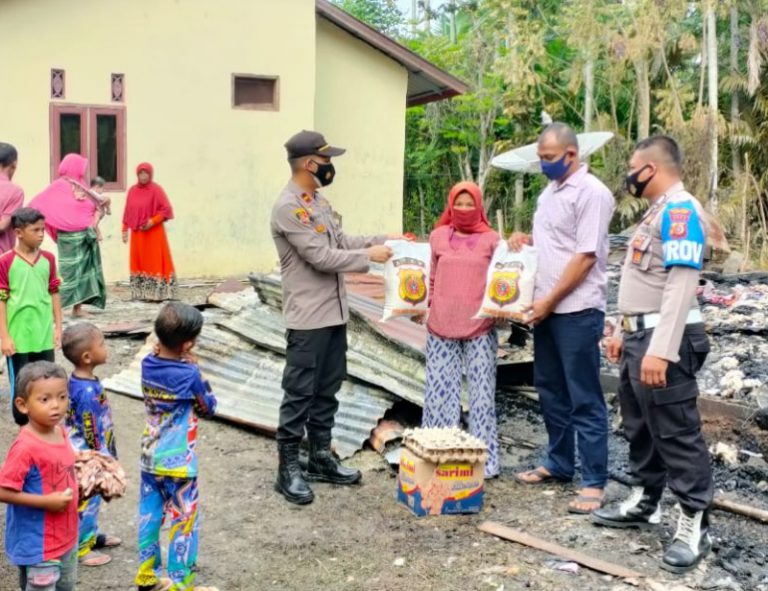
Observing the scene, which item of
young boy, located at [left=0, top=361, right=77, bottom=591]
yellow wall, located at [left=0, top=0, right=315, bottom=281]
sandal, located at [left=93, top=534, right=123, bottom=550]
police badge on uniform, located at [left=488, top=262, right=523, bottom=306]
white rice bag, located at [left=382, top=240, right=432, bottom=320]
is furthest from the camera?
yellow wall, located at [left=0, top=0, right=315, bottom=281]

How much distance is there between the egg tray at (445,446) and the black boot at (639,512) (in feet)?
2.53

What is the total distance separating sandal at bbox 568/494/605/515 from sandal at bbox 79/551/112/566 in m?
2.49

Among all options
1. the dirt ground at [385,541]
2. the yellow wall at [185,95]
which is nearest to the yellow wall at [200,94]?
the yellow wall at [185,95]

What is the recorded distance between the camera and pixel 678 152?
4.72 metres

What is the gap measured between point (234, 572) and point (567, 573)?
5.27ft

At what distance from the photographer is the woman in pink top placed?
19.5 feet

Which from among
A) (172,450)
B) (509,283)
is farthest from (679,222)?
(172,450)

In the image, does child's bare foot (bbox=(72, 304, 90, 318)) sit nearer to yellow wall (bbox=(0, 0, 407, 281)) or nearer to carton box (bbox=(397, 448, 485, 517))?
yellow wall (bbox=(0, 0, 407, 281))

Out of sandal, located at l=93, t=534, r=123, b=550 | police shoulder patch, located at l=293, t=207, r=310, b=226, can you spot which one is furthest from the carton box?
sandal, located at l=93, t=534, r=123, b=550

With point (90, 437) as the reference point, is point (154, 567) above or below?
below

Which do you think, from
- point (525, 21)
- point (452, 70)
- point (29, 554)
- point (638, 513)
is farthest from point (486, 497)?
point (452, 70)

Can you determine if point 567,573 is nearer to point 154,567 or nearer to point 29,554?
point 154,567

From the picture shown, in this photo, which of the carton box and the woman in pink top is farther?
the woman in pink top

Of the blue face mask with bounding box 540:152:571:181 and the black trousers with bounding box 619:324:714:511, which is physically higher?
the blue face mask with bounding box 540:152:571:181
